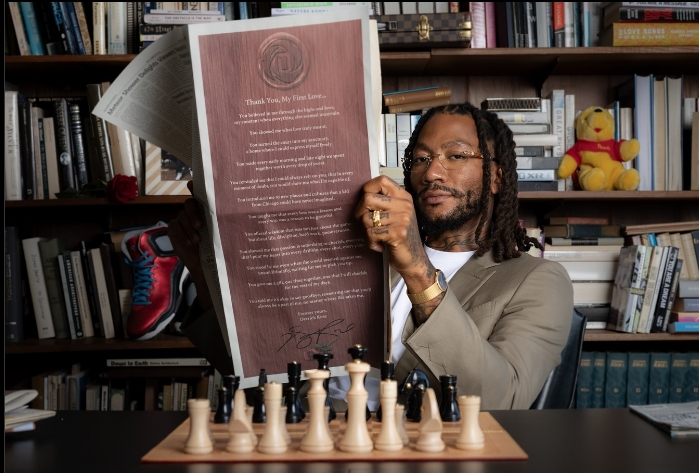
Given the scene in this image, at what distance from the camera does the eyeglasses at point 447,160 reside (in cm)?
155

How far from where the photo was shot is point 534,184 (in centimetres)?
224

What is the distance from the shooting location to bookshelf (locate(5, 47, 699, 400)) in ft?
7.15

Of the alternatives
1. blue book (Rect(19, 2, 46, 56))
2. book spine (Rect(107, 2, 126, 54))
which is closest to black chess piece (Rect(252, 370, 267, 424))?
book spine (Rect(107, 2, 126, 54))

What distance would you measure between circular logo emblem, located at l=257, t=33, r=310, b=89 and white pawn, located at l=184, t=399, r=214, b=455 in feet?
1.27

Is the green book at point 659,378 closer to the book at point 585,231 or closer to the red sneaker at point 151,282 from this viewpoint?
the book at point 585,231

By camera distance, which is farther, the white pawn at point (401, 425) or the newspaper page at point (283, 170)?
the newspaper page at point (283, 170)

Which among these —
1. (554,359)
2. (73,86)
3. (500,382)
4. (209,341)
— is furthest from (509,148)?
(73,86)

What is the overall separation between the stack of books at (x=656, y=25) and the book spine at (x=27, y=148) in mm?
1861

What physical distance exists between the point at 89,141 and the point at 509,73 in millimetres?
1438

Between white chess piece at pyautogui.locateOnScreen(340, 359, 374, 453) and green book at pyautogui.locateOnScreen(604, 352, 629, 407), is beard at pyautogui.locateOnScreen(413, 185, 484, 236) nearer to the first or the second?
white chess piece at pyautogui.locateOnScreen(340, 359, 374, 453)

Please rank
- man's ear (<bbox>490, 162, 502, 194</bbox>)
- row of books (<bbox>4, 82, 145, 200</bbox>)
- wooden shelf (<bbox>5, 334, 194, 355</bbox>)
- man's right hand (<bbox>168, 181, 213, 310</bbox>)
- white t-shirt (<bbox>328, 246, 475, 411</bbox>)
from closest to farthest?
man's right hand (<bbox>168, 181, 213, 310</bbox>)
white t-shirt (<bbox>328, 246, 475, 411</bbox>)
man's ear (<bbox>490, 162, 502, 194</bbox>)
wooden shelf (<bbox>5, 334, 194, 355</bbox>)
row of books (<bbox>4, 82, 145, 200</bbox>)
